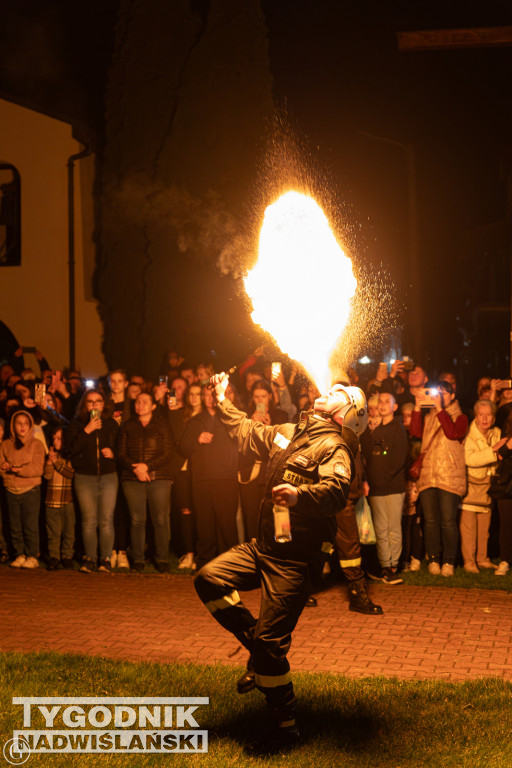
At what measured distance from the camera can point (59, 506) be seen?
10.8 meters

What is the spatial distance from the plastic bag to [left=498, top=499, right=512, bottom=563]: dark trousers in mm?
1533

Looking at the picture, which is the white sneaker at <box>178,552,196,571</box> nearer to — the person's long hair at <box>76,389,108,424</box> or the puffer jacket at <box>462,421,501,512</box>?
the person's long hair at <box>76,389,108,424</box>

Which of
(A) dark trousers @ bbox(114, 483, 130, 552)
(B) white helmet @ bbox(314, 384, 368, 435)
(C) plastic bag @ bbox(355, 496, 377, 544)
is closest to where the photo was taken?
(B) white helmet @ bbox(314, 384, 368, 435)

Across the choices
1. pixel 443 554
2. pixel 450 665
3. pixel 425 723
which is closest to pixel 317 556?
pixel 425 723

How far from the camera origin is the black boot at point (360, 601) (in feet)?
28.3

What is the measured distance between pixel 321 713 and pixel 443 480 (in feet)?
15.2

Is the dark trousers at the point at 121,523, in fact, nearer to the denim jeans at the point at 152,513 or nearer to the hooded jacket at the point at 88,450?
the denim jeans at the point at 152,513

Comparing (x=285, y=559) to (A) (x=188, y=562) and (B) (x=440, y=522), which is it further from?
(A) (x=188, y=562)

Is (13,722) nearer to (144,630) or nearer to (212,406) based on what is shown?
(144,630)

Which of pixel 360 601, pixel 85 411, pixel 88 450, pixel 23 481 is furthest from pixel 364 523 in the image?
pixel 23 481

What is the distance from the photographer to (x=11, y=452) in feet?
35.8

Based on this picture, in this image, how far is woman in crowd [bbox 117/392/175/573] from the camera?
10656mm

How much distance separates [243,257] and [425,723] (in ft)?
50.6

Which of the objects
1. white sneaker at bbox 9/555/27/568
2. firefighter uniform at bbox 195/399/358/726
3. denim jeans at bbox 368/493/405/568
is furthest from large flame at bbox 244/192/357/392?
white sneaker at bbox 9/555/27/568
